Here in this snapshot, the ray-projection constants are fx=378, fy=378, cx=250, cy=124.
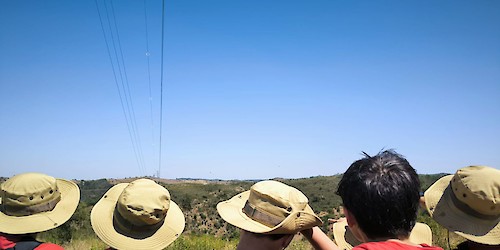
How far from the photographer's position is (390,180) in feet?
5.87

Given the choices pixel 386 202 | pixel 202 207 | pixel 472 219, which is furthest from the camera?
pixel 202 207

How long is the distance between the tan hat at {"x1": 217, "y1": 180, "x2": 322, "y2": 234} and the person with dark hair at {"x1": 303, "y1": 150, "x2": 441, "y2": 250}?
0.41 meters

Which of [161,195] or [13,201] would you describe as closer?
[161,195]

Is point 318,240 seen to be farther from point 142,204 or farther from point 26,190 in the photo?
point 26,190

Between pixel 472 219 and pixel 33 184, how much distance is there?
301 centimetres

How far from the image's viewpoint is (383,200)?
69.2 inches

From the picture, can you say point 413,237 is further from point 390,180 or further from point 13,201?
point 13,201

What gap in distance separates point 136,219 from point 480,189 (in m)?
2.16

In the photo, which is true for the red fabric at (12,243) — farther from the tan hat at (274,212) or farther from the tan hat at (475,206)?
the tan hat at (475,206)

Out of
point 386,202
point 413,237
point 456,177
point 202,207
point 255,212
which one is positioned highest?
point 386,202

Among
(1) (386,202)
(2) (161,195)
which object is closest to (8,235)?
(2) (161,195)

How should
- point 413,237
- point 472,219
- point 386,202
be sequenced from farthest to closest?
point 413,237 < point 472,219 < point 386,202

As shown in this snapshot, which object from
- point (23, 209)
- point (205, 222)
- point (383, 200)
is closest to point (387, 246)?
point (383, 200)

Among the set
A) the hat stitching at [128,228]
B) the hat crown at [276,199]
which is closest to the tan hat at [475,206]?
the hat crown at [276,199]
